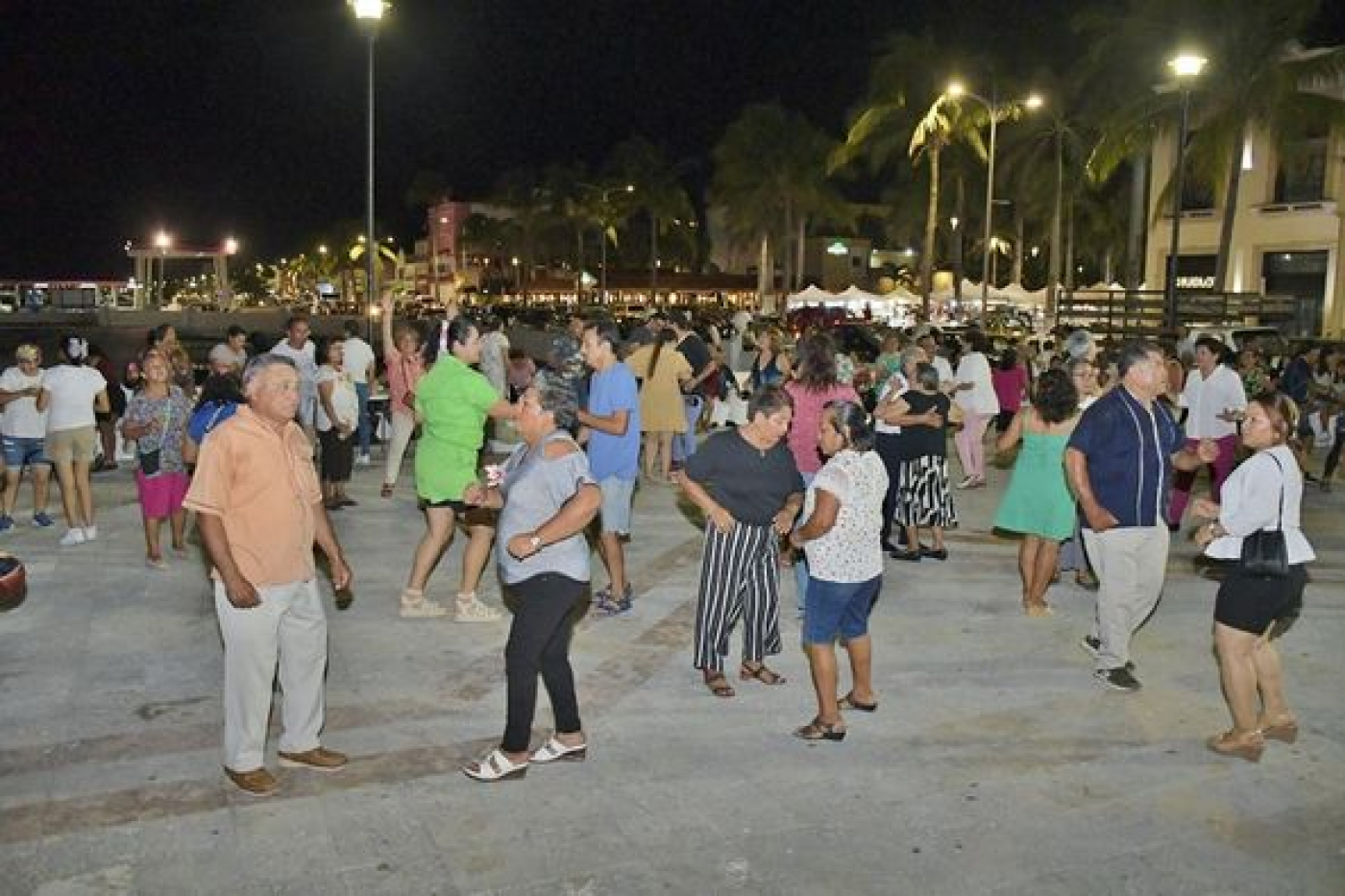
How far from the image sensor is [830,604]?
18.4ft

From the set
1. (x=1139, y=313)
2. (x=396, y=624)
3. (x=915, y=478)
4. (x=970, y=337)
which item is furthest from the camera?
(x=1139, y=313)

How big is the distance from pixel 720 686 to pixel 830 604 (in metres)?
1.06

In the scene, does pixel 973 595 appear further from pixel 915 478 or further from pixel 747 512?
pixel 747 512

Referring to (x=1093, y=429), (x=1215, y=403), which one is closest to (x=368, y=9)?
(x=1215, y=403)

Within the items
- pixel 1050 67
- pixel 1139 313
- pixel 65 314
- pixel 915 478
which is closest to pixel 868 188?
pixel 1050 67

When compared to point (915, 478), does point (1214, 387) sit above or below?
above

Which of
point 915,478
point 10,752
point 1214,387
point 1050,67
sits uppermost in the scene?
point 1050,67

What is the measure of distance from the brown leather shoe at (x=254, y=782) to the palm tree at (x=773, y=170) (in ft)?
210

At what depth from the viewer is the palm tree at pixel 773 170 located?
67375mm

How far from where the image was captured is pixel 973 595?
336 inches

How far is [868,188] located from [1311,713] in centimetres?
9984

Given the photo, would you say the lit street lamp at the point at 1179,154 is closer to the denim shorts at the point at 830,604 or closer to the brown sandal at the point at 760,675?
the brown sandal at the point at 760,675

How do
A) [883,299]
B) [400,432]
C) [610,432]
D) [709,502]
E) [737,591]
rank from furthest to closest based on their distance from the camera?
[883,299] < [400,432] < [610,432] < [737,591] < [709,502]

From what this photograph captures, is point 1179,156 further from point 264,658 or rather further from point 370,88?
point 264,658
